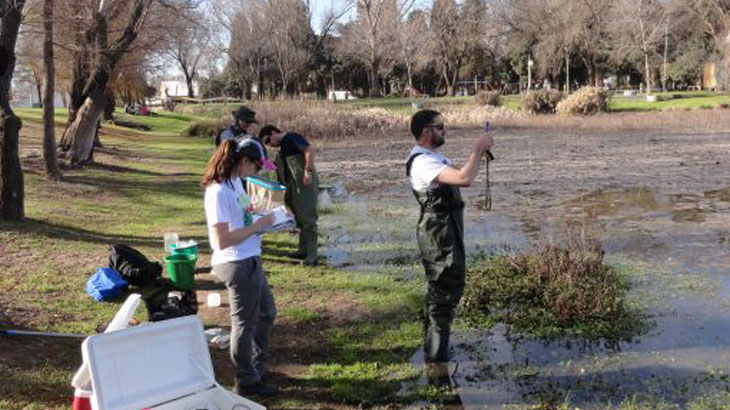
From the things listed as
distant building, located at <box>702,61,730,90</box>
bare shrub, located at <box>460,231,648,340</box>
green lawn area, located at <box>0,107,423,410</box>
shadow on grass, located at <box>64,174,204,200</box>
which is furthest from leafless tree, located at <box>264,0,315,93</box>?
bare shrub, located at <box>460,231,648,340</box>

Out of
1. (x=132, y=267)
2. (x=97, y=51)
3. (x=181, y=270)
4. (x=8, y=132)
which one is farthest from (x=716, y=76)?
(x=132, y=267)

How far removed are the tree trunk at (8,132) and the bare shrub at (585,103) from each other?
3397 centimetres

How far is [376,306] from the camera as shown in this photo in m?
6.92

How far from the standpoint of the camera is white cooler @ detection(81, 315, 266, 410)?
11.3 feet

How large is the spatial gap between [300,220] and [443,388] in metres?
3.92

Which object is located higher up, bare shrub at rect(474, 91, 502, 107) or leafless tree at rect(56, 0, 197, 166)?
bare shrub at rect(474, 91, 502, 107)

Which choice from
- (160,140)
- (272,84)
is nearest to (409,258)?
(160,140)

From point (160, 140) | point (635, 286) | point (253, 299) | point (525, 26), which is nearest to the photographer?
point (253, 299)

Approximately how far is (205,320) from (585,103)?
35.9 metres

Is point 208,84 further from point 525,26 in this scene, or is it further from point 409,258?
point 409,258

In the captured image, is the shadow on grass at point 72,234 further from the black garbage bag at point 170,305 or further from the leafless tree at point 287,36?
the leafless tree at point 287,36

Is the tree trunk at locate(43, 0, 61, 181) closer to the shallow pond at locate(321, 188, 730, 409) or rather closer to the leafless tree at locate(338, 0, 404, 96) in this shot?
the shallow pond at locate(321, 188, 730, 409)

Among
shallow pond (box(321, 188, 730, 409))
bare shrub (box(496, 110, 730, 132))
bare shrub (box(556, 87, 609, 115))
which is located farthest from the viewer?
bare shrub (box(556, 87, 609, 115))

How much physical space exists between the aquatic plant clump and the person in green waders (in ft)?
6.95
